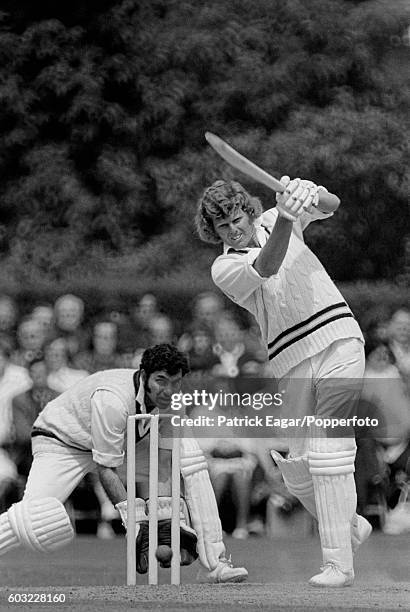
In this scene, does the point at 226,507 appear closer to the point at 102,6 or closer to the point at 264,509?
the point at 264,509

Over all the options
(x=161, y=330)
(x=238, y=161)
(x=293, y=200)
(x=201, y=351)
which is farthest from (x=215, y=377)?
(x=238, y=161)

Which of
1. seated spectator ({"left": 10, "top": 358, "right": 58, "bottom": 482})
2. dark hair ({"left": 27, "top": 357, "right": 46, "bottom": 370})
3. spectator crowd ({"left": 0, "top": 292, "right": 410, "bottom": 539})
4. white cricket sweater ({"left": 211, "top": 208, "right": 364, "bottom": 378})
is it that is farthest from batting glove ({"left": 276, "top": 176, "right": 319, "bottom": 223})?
dark hair ({"left": 27, "top": 357, "right": 46, "bottom": 370})

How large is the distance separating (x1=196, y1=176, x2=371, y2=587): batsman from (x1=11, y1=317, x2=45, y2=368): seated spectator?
5.50ft

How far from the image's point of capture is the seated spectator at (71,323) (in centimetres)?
591

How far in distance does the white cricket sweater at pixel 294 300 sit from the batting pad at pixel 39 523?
0.82 meters

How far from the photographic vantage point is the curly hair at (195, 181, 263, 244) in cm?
426

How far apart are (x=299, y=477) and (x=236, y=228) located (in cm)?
74

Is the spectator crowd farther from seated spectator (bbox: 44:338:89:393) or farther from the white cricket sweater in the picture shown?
the white cricket sweater

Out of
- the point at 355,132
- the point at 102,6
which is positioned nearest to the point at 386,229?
the point at 355,132

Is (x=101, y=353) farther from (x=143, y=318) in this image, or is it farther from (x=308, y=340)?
(x=308, y=340)

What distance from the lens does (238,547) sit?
523cm

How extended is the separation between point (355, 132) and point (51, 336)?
1.70 meters

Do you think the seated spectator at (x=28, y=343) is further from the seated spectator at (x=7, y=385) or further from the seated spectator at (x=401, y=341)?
the seated spectator at (x=401, y=341)

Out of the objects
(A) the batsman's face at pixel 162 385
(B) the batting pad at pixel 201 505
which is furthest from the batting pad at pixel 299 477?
(A) the batsman's face at pixel 162 385
